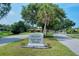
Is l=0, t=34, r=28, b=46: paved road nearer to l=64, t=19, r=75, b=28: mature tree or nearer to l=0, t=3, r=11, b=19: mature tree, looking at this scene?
l=0, t=3, r=11, b=19: mature tree

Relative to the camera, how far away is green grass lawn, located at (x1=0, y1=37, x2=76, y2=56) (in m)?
3.77

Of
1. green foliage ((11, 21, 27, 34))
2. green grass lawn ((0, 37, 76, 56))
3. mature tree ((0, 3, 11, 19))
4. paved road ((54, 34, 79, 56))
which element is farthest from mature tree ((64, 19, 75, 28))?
mature tree ((0, 3, 11, 19))

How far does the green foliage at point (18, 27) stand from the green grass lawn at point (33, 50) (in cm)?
15

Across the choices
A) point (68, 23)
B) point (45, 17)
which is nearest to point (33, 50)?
point (45, 17)

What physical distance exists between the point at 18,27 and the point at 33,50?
388 millimetres

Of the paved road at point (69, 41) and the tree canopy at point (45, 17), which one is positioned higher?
the tree canopy at point (45, 17)

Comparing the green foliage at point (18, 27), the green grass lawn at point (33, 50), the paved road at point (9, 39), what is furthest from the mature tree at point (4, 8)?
the green grass lawn at point (33, 50)

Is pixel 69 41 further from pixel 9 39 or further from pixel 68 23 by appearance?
pixel 9 39

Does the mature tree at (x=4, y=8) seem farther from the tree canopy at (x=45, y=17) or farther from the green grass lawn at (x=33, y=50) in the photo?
the green grass lawn at (x=33, y=50)

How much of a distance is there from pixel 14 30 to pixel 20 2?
0.41m

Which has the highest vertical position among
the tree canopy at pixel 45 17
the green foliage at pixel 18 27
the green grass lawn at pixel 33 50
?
the tree canopy at pixel 45 17

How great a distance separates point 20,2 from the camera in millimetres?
3805

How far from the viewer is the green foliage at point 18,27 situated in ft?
12.6

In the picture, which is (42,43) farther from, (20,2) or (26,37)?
(20,2)
